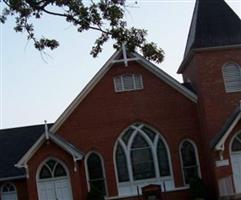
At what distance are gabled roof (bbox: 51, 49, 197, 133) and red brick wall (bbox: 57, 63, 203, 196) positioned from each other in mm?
217

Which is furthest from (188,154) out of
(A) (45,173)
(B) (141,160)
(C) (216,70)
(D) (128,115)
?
(A) (45,173)

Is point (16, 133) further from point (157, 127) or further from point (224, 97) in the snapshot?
point (224, 97)

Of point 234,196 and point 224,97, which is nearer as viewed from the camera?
point 234,196

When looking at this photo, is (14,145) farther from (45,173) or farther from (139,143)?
(139,143)

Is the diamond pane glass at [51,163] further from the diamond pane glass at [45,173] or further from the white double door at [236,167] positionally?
the white double door at [236,167]

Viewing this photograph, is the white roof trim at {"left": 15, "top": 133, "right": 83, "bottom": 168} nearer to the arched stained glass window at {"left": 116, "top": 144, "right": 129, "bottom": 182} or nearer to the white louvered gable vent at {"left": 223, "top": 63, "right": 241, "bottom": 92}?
the arched stained glass window at {"left": 116, "top": 144, "right": 129, "bottom": 182}

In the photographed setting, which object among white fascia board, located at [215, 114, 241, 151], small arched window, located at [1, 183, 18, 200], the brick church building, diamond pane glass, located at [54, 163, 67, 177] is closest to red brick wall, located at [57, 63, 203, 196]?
the brick church building

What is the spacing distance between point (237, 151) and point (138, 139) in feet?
16.7

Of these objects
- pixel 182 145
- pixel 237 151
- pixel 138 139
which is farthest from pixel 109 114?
pixel 237 151

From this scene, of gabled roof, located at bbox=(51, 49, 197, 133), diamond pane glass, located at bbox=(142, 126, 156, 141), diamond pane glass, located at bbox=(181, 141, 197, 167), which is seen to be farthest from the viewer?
diamond pane glass, located at bbox=(142, 126, 156, 141)

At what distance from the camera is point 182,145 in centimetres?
3175

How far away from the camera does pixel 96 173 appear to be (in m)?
31.2

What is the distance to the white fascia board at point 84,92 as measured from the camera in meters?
31.4

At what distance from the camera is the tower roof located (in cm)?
3109
